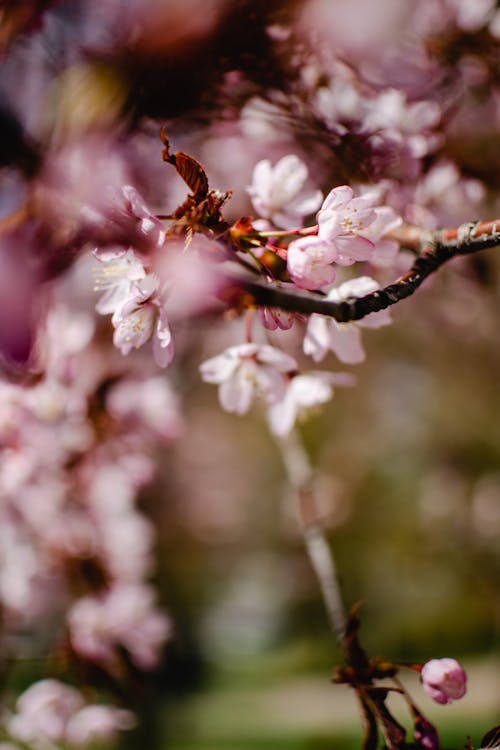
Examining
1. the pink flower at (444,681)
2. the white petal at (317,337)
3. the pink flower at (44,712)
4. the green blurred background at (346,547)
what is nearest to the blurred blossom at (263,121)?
the white petal at (317,337)

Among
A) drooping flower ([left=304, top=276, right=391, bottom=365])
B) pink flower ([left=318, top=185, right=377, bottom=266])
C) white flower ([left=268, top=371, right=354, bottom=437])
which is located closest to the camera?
pink flower ([left=318, top=185, right=377, bottom=266])

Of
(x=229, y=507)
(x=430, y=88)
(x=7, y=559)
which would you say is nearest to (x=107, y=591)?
(x=7, y=559)

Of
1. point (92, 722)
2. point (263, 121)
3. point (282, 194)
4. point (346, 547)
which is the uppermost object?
point (263, 121)

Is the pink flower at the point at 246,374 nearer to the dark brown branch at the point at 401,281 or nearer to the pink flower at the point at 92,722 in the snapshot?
the dark brown branch at the point at 401,281

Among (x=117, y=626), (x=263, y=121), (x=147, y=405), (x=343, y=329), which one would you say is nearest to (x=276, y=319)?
(x=343, y=329)

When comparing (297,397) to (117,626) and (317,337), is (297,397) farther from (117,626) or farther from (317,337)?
(117,626)

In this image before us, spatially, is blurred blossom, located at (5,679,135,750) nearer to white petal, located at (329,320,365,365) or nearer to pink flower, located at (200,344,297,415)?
pink flower, located at (200,344,297,415)

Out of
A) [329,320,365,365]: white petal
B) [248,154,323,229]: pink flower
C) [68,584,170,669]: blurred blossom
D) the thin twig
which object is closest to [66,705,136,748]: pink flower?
[68,584,170,669]: blurred blossom
